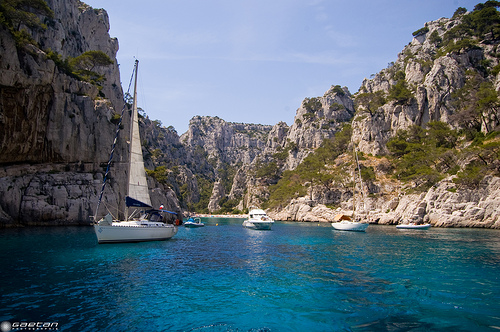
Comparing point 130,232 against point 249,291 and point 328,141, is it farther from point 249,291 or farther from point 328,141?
point 328,141

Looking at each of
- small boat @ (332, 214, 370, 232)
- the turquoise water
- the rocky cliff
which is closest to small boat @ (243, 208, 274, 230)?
small boat @ (332, 214, 370, 232)

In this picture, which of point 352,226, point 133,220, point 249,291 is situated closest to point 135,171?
point 133,220

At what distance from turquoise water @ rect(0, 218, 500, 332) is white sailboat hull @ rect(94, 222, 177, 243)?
311cm

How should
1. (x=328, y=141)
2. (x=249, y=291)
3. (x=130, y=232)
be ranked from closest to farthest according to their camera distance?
(x=249, y=291), (x=130, y=232), (x=328, y=141)

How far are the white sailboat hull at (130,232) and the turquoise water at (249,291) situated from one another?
311 cm

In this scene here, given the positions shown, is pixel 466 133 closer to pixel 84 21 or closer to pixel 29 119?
pixel 29 119

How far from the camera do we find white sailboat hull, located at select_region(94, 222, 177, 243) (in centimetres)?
2484

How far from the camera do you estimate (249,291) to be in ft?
41.7

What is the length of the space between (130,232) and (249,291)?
17.8m

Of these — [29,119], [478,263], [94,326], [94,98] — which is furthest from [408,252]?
[94,98]

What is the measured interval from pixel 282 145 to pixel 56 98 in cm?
12458

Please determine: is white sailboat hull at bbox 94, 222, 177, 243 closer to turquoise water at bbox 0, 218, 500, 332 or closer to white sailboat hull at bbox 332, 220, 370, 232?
turquoise water at bbox 0, 218, 500, 332

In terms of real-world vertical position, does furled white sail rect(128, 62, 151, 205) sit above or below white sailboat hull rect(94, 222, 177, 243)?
above

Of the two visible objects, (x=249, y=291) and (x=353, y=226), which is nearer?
(x=249, y=291)
